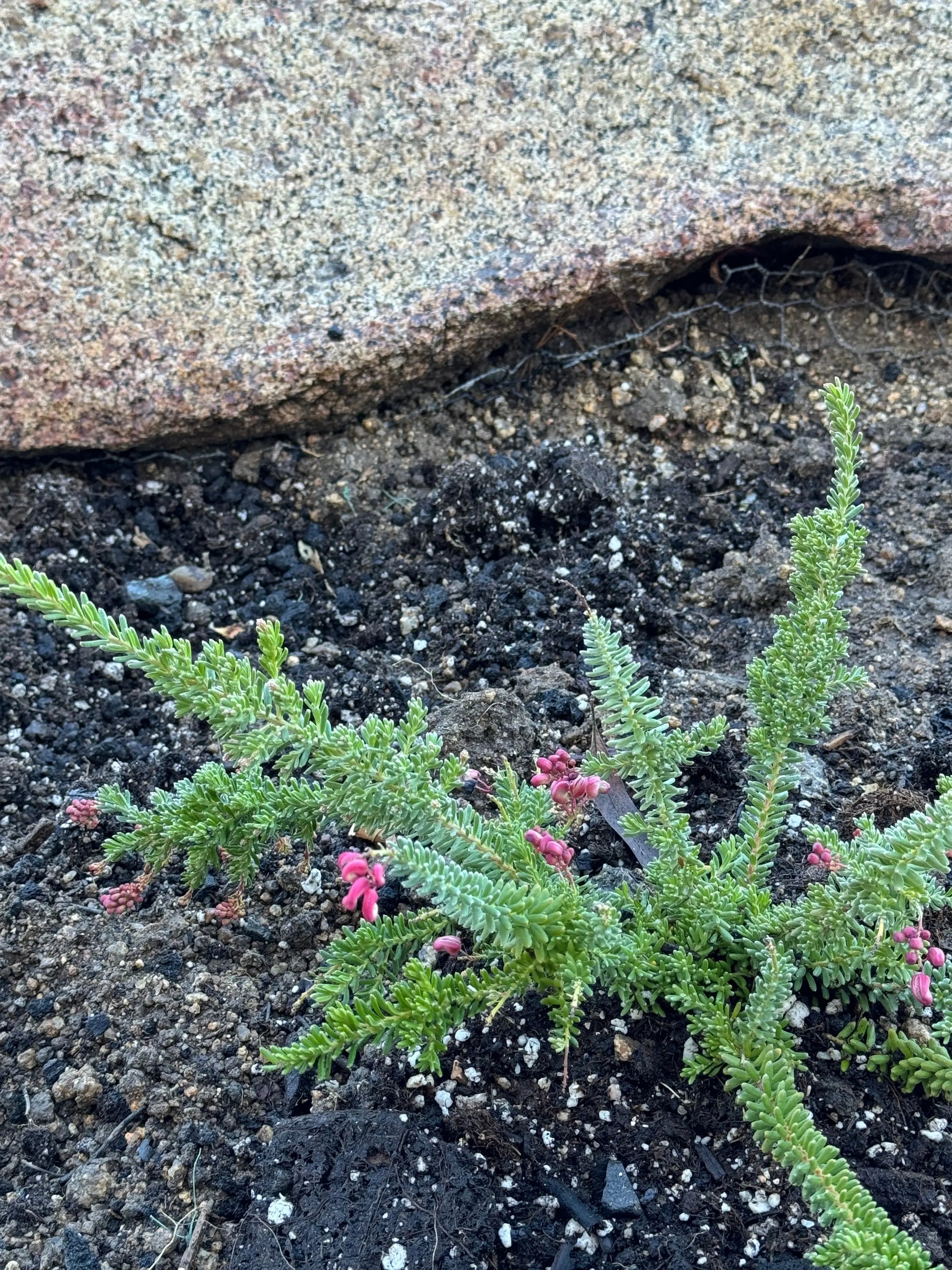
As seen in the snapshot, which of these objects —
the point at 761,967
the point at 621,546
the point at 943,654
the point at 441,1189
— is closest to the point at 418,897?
the point at 441,1189

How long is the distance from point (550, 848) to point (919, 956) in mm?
557

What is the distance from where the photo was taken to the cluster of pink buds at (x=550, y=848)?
1581mm

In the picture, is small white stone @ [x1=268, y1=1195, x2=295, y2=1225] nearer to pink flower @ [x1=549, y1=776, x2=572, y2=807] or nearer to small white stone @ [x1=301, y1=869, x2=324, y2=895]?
small white stone @ [x1=301, y1=869, x2=324, y2=895]

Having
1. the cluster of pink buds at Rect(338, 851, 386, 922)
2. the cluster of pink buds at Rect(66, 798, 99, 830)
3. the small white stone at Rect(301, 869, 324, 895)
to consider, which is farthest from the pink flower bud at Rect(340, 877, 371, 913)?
the cluster of pink buds at Rect(66, 798, 99, 830)

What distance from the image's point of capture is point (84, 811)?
7.25 feet

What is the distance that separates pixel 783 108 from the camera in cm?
324

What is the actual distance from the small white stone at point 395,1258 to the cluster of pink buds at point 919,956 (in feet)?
2.63

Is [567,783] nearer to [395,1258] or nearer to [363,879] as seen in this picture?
[363,879]

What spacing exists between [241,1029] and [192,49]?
8.40 feet

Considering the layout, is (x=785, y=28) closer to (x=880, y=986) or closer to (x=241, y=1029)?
(x=880, y=986)

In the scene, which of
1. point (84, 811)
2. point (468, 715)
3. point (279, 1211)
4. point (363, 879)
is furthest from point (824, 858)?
point (84, 811)

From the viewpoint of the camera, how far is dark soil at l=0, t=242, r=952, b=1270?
1.70m

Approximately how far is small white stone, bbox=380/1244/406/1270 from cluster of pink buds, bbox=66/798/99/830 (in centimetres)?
100

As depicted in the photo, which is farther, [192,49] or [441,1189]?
[192,49]
